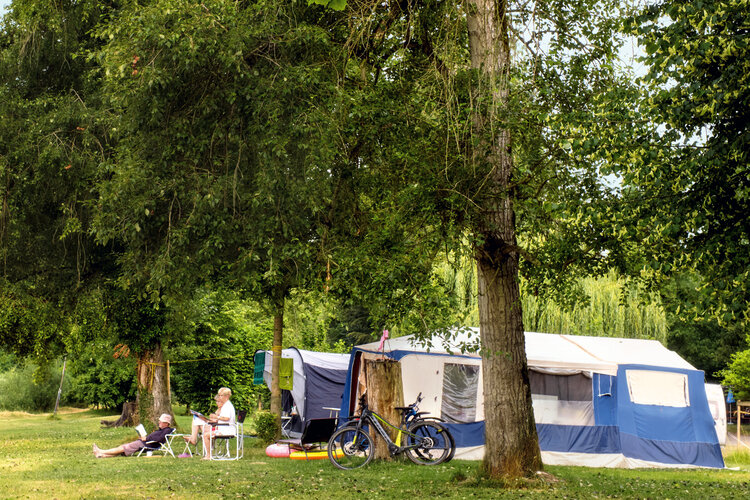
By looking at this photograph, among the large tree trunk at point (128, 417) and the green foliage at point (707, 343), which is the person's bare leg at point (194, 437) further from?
the green foliage at point (707, 343)

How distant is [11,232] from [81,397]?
25.5 meters

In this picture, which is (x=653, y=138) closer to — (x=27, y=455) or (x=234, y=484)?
(x=234, y=484)

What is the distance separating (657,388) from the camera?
1545 centimetres

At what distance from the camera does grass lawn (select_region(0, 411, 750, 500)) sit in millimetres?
8305

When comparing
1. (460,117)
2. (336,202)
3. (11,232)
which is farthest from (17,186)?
(460,117)

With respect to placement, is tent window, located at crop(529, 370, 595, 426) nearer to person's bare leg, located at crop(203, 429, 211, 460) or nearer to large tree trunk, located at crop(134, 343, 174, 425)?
person's bare leg, located at crop(203, 429, 211, 460)

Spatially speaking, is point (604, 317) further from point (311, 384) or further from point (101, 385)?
point (101, 385)

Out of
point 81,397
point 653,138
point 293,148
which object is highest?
point 293,148

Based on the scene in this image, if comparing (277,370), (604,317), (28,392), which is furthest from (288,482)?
(28,392)

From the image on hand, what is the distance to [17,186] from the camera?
1380 centimetres

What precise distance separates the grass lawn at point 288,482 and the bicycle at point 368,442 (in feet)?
0.71

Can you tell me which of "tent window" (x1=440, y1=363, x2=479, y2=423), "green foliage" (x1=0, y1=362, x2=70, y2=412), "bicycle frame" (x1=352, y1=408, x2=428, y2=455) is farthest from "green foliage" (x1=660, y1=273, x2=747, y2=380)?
"green foliage" (x1=0, y1=362, x2=70, y2=412)

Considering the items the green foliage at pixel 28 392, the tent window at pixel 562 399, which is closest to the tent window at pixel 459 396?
the tent window at pixel 562 399

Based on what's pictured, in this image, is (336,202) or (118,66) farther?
(336,202)
